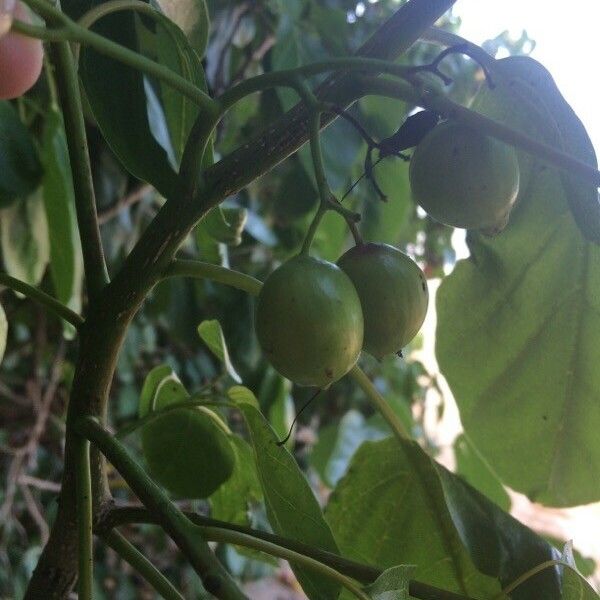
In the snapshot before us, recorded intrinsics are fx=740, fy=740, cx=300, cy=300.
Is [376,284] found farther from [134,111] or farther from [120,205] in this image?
[120,205]

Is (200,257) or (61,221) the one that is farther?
(200,257)

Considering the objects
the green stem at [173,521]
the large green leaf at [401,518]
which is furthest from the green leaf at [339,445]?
the green stem at [173,521]

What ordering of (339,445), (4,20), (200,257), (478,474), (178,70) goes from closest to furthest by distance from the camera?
(4,20), (178,70), (200,257), (478,474), (339,445)

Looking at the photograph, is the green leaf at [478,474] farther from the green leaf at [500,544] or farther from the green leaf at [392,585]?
the green leaf at [392,585]

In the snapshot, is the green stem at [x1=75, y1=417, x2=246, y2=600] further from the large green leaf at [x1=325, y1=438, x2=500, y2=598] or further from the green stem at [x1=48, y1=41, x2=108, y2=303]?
the large green leaf at [x1=325, y1=438, x2=500, y2=598]

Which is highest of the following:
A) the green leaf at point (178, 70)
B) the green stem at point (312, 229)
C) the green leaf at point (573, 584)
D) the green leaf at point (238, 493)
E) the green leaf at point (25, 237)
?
the green leaf at point (25, 237)

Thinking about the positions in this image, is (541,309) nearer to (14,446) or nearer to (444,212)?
(444,212)

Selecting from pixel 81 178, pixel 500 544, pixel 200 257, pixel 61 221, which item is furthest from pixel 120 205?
pixel 500 544
